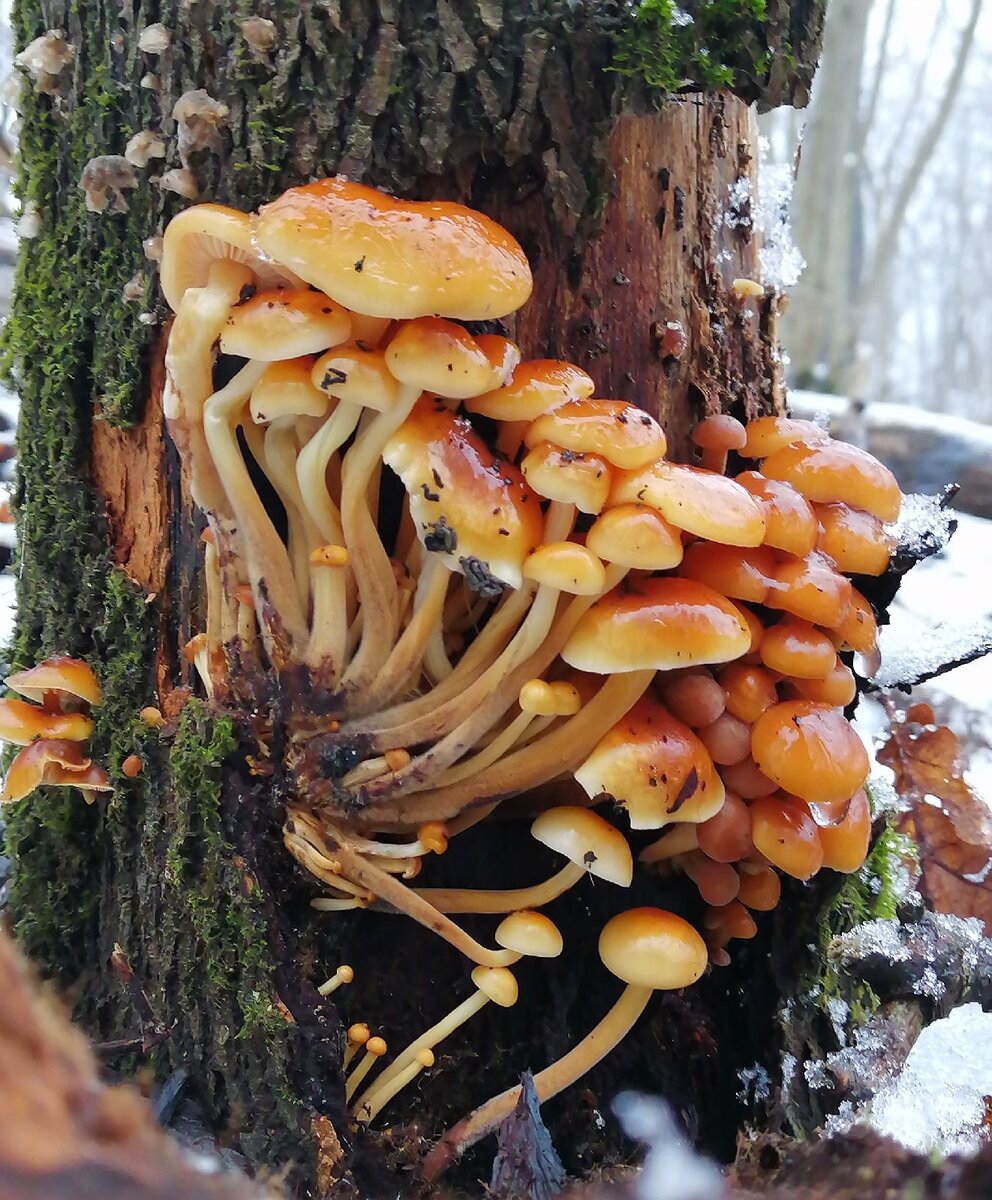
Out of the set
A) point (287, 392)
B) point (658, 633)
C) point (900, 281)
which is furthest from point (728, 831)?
point (900, 281)

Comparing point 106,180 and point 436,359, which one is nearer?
point 436,359

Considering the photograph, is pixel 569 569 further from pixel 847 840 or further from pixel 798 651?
pixel 847 840

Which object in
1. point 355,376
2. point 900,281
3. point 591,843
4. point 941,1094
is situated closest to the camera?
point 355,376

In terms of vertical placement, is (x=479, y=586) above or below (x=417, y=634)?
above

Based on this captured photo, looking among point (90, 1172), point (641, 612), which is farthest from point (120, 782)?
point (90, 1172)

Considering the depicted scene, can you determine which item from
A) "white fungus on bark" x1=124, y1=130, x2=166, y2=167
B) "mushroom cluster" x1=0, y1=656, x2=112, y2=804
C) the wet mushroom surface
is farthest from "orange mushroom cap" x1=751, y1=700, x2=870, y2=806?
"white fungus on bark" x1=124, y1=130, x2=166, y2=167

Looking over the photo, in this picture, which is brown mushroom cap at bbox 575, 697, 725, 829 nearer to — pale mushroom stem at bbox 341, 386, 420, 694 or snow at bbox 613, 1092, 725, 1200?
pale mushroom stem at bbox 341, 386, 420, 694
